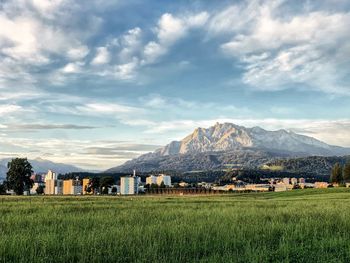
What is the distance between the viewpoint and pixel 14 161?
412ft

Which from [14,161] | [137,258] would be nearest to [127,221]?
[137,258]

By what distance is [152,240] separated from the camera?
14.2 m

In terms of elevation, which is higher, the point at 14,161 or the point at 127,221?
the point at 14,161

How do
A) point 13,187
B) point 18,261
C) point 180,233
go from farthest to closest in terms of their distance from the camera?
point 13,187, point 180,233, point 18,261

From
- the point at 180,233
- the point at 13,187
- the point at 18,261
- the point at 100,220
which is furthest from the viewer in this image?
the point at 13,187

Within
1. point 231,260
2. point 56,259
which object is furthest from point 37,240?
point 231,260

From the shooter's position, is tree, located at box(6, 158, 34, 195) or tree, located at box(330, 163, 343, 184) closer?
tree, located at box(6, 158, 34, 195)

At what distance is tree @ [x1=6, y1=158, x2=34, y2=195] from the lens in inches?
4901

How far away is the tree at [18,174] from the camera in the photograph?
12449cm

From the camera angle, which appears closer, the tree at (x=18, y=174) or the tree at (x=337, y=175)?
the tree at (x=18, y=174)

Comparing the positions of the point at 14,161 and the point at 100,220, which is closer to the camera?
the point at 100,220

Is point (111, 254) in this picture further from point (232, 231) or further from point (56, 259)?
point (232, 231)

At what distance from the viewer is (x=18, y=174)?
12475 cm

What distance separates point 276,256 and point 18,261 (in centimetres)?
729
